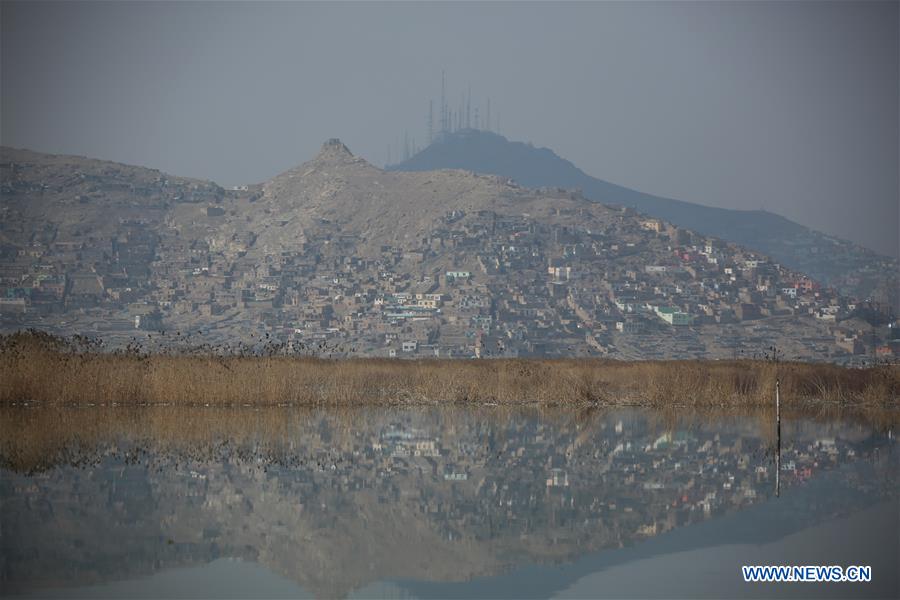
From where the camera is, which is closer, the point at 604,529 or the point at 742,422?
the point at 604,529

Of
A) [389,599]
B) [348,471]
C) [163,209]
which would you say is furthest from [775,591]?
[163,209]

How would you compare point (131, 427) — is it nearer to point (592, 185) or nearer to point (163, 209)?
point (163, 209)

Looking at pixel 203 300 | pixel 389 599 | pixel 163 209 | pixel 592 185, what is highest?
pixel 592 185

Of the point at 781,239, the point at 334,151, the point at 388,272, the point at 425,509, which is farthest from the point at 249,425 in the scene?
the point at 781,239

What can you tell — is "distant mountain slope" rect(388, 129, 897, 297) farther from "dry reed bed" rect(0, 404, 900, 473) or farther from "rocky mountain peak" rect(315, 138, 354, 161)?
"dry reed bed" rect(0, 404, 900, 473)

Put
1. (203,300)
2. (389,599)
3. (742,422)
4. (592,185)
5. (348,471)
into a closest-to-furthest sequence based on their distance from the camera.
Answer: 1. (389,599)
2. (348,471)
3. (742,422)
4. (203,300)
5. (592,185)

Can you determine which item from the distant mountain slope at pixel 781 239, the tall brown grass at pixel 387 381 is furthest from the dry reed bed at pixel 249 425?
the distant mountain slope at pixel 781 239
